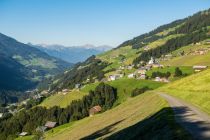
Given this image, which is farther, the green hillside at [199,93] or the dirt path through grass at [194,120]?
the green hillside at [199,93]

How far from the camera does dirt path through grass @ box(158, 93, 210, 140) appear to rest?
4546cm

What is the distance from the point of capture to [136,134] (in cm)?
5956

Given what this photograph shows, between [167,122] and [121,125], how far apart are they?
27089mm

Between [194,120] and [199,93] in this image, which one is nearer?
[194,120]

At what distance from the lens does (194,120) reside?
56.6m

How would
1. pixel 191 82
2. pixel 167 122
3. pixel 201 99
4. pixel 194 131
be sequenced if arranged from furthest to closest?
1. pixel 191 82
2. pixel 201 99
3. pixel 167 122
4. pixel 194 131

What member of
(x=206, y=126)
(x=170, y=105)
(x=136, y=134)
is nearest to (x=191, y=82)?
(x=170, y=105)

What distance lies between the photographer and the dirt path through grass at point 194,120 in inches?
1790

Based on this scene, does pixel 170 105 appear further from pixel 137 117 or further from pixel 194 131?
pixel 194 131

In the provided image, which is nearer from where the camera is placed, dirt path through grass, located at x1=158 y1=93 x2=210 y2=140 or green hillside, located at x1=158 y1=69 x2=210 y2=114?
dirt path through grass, located at x1=158 y1=93 x2=210 y2=140

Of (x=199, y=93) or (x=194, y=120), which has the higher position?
(x=199, y=93)

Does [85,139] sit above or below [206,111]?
below

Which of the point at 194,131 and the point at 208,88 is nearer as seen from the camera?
the point at 194,131

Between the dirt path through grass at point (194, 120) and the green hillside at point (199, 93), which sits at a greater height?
the green hillside at point (199, 93)
